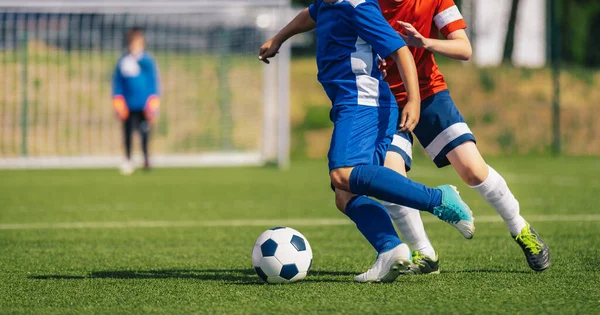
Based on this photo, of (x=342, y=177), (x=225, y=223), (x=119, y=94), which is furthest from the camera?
(x=119, y=94)

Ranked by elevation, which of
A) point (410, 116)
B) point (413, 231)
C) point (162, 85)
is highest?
point (410, 116)

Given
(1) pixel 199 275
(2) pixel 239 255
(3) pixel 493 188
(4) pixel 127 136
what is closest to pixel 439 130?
(3) pixel 493 188

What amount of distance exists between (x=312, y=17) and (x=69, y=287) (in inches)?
67.3

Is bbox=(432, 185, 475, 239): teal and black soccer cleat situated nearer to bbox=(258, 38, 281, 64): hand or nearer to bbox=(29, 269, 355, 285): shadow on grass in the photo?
bbox=(29, 269, 355, 285): shadow on grass

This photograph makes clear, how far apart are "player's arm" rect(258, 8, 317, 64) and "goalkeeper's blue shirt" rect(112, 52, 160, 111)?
28.2 feet

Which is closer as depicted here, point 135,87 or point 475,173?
point 475,173

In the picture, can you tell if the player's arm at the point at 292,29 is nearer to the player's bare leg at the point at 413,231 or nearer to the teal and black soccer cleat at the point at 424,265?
the player's bare leg at the point at 413,231

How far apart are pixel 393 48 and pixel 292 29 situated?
837 millimetres

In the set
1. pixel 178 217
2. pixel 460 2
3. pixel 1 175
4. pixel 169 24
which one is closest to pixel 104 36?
pixel 169 24

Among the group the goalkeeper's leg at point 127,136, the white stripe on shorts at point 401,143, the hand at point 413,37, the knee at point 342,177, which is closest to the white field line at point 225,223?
the white stripe on shorts at point 401,143

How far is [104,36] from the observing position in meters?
16.7

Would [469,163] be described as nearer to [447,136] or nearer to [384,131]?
[447,136]

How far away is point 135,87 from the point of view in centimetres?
1313

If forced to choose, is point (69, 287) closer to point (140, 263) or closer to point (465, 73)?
point (140, 263)
